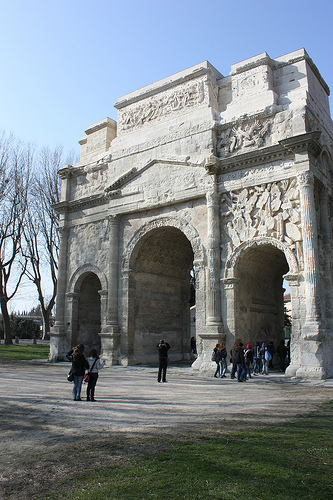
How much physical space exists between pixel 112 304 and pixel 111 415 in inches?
441

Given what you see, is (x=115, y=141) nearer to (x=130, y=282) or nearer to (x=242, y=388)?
(x=130, y=282)

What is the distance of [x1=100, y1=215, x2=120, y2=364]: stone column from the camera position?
18.0 meters

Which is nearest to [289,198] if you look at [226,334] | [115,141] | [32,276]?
[226,334]

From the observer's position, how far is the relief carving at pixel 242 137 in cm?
1551

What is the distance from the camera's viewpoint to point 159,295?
19828mm

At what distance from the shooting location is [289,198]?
568 inches

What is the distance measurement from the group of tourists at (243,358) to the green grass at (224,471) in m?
6.75

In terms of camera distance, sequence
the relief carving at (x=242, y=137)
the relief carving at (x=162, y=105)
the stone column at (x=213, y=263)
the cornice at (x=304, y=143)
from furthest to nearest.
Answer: the relief carving at (x=162, y=105) → the relief carving at (x=242, y=137) → the stone column at (x=213, y=263) → the cornice at (x=304, y=143)

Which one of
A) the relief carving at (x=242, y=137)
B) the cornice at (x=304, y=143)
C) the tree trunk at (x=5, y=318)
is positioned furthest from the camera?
the tree trunk at (x=5, y=318)

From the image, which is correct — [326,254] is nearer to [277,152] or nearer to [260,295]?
[260,295]

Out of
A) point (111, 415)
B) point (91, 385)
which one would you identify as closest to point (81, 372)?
point (91, 385)

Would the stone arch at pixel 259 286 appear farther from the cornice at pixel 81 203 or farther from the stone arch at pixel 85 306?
the cornice at pixel 81 203

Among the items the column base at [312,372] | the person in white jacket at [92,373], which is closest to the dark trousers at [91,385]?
the person in white jacket at [92,373]

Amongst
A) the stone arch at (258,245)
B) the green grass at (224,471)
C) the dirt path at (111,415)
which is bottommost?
the dirt path at (111,415)
